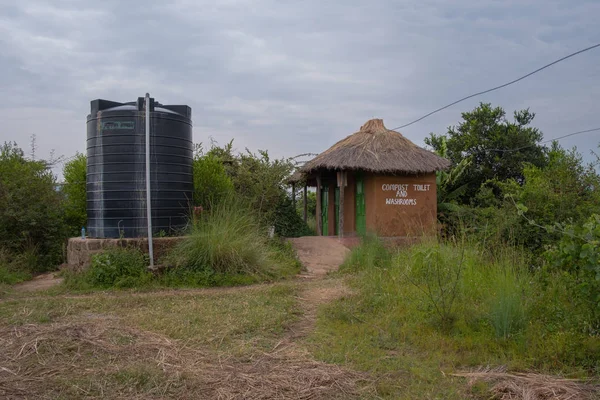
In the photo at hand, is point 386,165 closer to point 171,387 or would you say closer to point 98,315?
point 98,315

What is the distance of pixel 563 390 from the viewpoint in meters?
3.61

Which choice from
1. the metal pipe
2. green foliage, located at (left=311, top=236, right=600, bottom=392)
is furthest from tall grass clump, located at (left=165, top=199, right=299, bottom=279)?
green foliage, located at (left=311, top=236, right=600, bottom=392)

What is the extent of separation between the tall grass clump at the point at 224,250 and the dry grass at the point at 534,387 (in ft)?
16.6

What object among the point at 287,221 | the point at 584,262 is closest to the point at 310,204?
the point at 287,221

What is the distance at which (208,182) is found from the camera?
1149cm

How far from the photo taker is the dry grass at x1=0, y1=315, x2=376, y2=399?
11.9 feet

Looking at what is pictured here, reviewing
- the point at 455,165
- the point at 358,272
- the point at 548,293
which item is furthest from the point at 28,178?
the point at 455,165

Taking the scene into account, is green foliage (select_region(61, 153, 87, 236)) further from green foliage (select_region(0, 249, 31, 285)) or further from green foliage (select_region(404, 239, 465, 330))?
green foliage (select_region(404, 239, 465, 330))

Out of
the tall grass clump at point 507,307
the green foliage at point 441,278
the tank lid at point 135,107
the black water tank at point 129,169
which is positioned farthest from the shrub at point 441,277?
the tank lid at point 135,107

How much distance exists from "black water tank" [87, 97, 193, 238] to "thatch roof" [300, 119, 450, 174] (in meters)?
5.19

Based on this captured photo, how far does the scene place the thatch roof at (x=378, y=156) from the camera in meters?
13.2

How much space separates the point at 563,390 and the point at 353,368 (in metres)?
1.50

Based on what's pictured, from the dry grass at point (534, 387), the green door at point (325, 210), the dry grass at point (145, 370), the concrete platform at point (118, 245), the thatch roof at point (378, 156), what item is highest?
the thatch roof at point (378, 156)

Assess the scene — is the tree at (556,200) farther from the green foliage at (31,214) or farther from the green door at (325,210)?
the green foliage at (31,214)
